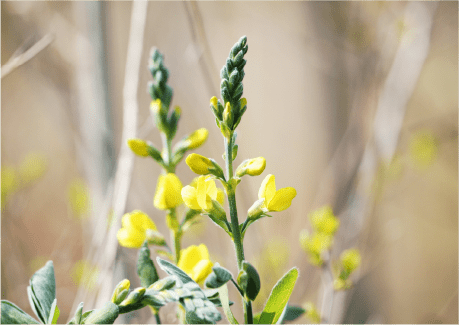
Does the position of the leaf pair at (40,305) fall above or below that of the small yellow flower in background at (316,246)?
above

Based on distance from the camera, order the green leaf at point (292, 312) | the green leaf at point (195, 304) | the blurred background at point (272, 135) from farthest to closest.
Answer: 1. the blurred background at point (272, 135)
2. the green leaf at point (292, 312)
3. the green leaf at point (195, 304)

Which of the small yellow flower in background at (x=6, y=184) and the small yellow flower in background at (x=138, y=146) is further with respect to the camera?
the small yellow flower in background at (x=6, y=184)

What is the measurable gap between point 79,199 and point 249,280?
1.32m

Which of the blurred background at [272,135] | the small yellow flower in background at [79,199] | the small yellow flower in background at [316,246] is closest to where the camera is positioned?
the small yellow flower in background at [316,246]

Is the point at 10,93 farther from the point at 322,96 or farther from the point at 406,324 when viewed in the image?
the point at 406,324

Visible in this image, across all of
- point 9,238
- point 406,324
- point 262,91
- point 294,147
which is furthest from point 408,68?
point 406,324

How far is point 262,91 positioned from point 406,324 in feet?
5.81

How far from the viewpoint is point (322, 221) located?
22.4 inches

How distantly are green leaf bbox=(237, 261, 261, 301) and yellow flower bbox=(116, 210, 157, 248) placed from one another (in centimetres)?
16

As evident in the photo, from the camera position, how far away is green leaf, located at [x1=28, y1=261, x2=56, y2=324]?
24 centimetres

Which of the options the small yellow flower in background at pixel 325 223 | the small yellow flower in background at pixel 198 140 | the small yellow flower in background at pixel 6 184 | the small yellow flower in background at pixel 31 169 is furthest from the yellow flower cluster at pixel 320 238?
the small yellow flower in background at pixel 31 169

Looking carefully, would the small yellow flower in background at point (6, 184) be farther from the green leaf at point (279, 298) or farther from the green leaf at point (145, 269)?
the green leaf at point (279, 298)

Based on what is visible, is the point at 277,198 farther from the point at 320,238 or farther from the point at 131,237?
the point at 320,238

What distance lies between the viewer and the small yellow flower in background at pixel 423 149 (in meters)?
1.36
